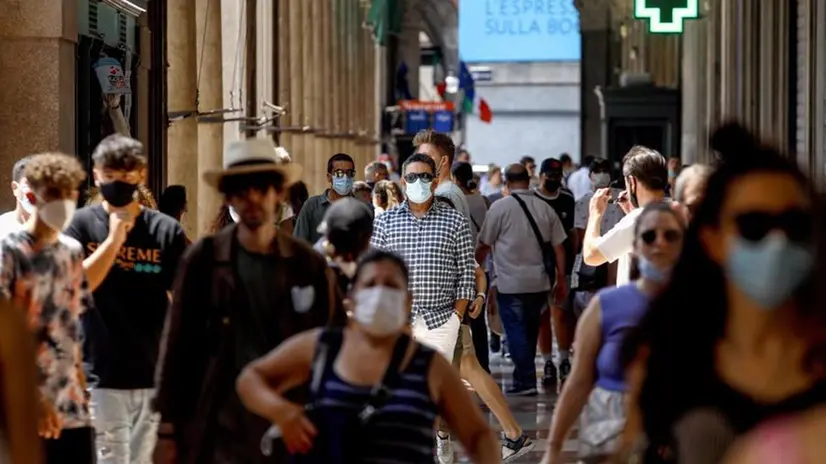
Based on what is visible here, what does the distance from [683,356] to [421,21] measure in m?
80.5

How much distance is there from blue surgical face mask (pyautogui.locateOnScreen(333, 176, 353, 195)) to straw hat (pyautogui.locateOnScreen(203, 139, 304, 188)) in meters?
5.30

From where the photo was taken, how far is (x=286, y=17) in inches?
1368

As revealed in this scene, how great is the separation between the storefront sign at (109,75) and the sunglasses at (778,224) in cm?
1089

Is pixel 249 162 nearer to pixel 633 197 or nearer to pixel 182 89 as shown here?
pixel 633 197

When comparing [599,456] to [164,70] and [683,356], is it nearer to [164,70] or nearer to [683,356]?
[683,356]

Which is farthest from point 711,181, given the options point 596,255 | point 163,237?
point 596,255

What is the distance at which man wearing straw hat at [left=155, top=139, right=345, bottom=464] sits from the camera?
670 cm

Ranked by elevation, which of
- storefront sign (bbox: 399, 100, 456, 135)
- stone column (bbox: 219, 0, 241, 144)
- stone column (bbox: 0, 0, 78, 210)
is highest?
storefront sign (bbox: 399, 100, 456, 135)

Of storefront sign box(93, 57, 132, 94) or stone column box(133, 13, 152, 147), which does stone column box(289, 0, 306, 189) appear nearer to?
stone column box(133, 13, 152, 147)

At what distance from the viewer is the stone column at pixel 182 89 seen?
1919 centimetres

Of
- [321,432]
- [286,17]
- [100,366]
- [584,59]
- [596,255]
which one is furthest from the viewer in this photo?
[584,59]

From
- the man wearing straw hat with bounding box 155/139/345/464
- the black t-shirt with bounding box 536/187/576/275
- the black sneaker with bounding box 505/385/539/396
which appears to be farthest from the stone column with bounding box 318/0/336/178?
the man wearing straw hat with bounding box 155/139/345/464

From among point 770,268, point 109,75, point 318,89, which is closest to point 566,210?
point 109,75

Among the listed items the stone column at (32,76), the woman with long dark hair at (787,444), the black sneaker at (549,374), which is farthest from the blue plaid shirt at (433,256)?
the woman with long dark hair at (787,444)
